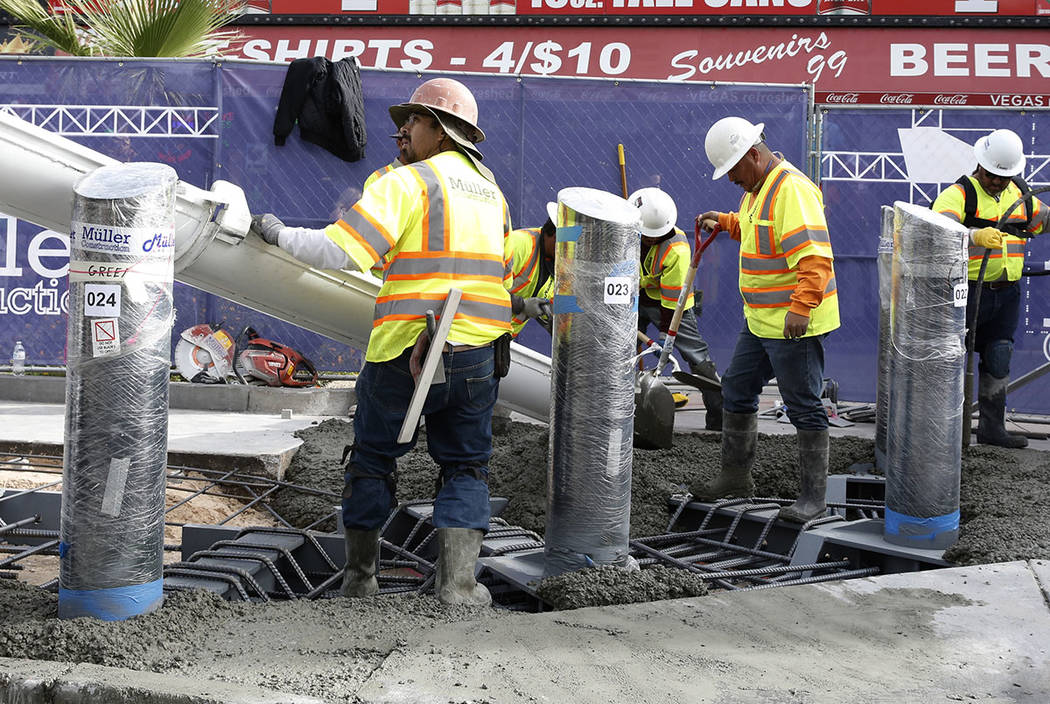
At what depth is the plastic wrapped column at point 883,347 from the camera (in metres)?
6.44

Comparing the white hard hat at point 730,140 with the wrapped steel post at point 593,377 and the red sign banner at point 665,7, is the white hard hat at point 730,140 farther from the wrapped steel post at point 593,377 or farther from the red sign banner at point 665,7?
the red sign banner at point 665,7

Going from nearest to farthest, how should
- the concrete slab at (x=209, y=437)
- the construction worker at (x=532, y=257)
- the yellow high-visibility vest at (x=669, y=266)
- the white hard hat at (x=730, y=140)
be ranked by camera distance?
the white hard hat at (x=730, y=140) < the construction worker at (x=532, y=257) < the concrete slab at (x=209, y=437) < the yellow high-visibility vest at (x=669, y=266)

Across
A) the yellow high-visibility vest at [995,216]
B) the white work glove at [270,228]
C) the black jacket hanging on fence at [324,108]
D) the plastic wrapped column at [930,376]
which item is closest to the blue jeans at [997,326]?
the yellow high-visibility vest at [995,216]

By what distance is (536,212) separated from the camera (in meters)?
9.50

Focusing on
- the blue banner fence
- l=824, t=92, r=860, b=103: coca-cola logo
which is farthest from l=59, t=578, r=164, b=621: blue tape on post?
l=824, t=92, r=860, b=103: coca-cola logo

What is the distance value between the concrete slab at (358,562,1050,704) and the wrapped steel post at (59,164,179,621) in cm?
100

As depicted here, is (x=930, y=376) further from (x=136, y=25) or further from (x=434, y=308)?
(x=136, y=25)

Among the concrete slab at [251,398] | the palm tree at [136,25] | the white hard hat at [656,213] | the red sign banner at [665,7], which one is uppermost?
the red sign banner at [665,7]

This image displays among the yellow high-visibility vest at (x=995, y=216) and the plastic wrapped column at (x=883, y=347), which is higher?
the yellow high-visibility vest at (x=995, y=216)

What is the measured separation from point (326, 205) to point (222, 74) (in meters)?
1.40

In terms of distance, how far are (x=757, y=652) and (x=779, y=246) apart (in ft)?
9.06

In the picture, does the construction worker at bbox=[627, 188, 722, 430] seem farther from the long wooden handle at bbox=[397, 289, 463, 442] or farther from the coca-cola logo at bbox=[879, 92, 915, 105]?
the coca-cola logo at bbox=[879, 92, 915, 105]

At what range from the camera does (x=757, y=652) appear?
3107 millimetres

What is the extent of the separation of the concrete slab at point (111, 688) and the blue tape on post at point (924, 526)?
117 inches
